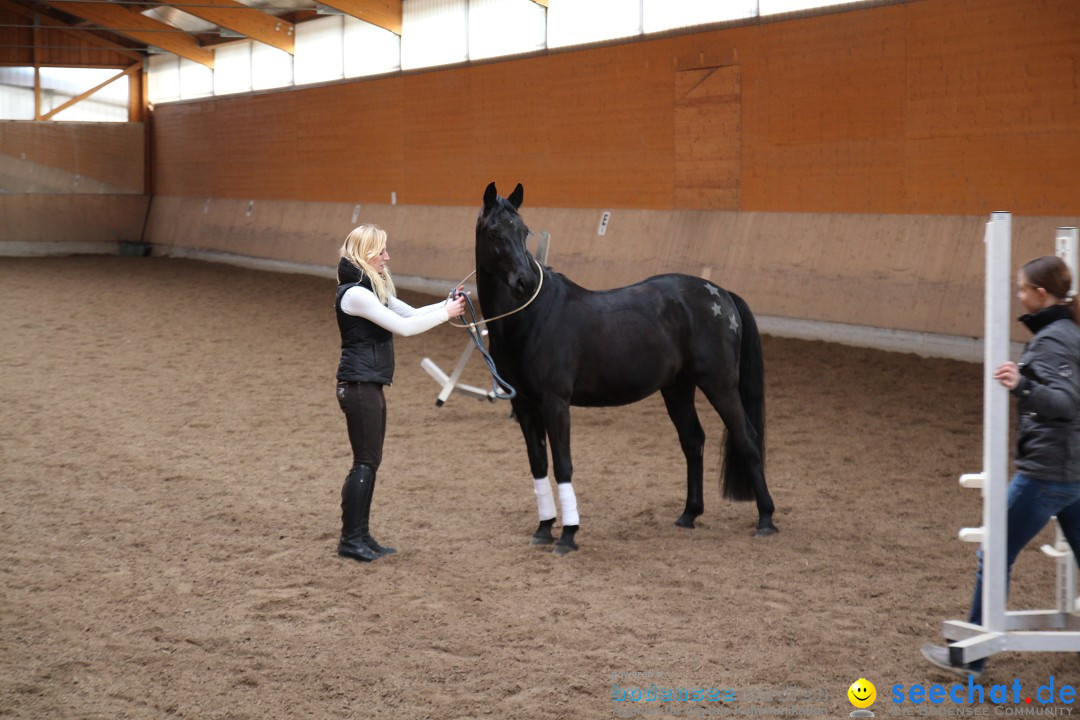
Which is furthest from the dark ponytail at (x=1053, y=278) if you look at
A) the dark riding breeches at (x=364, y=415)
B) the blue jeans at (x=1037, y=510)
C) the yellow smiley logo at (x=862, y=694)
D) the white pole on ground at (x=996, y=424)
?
the dark riding breeches at (x=364, y=415)

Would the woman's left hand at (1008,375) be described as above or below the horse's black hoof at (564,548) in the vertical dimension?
above

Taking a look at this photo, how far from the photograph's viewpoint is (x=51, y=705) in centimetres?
372

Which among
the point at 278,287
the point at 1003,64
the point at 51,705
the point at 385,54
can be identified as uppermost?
the point at 385,54

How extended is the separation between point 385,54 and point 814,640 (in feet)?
55.9

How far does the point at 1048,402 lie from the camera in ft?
11.4

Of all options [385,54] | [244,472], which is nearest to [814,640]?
[244,472]

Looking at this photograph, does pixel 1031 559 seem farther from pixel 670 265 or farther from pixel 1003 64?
pixel 670 265

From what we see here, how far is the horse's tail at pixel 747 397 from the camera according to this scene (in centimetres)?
592

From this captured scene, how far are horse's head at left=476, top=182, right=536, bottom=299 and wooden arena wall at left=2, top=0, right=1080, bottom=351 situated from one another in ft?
20.8

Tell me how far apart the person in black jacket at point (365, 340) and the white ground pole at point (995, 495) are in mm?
2394

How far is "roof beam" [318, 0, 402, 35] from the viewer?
61.4 feet

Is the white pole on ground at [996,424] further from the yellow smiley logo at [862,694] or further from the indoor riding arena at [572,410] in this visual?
the yellow smiley logo at [862,694]

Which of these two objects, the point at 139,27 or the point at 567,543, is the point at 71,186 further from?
the point at 567,543
